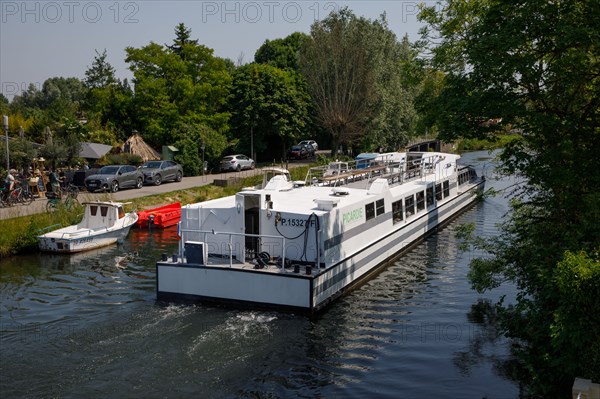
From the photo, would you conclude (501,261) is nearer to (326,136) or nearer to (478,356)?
(478,356)

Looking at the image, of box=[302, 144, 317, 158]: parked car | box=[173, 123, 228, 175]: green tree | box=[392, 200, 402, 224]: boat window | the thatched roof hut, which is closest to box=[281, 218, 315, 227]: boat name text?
box=[392, 200, 402, 224]: boat window

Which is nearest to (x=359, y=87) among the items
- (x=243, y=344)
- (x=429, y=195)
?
(x=429, y=195)

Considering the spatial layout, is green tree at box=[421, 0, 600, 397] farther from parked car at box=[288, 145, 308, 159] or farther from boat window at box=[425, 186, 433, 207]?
parked car at box=[288, 145, 308, 159]

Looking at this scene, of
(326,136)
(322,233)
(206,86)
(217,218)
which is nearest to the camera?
(322,233)

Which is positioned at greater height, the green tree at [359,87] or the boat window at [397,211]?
the green tree at [359,87]

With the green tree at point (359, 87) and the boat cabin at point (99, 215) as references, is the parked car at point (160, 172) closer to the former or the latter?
Result: the boat cabin at point (99, 215)

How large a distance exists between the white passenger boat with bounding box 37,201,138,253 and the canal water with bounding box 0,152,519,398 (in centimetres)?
328

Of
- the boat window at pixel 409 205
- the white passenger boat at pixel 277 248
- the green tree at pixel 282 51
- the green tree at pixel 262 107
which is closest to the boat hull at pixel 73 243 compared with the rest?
the white passenger boat at pixel 277 248

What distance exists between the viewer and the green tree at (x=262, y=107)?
5016 centimetres

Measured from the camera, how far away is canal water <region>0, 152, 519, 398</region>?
39.8 feet

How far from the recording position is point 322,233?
1680 centimetres

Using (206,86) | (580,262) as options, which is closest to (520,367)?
(580,262)

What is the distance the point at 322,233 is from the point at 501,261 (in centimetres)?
502

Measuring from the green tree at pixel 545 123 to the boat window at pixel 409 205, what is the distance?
10.7 m
